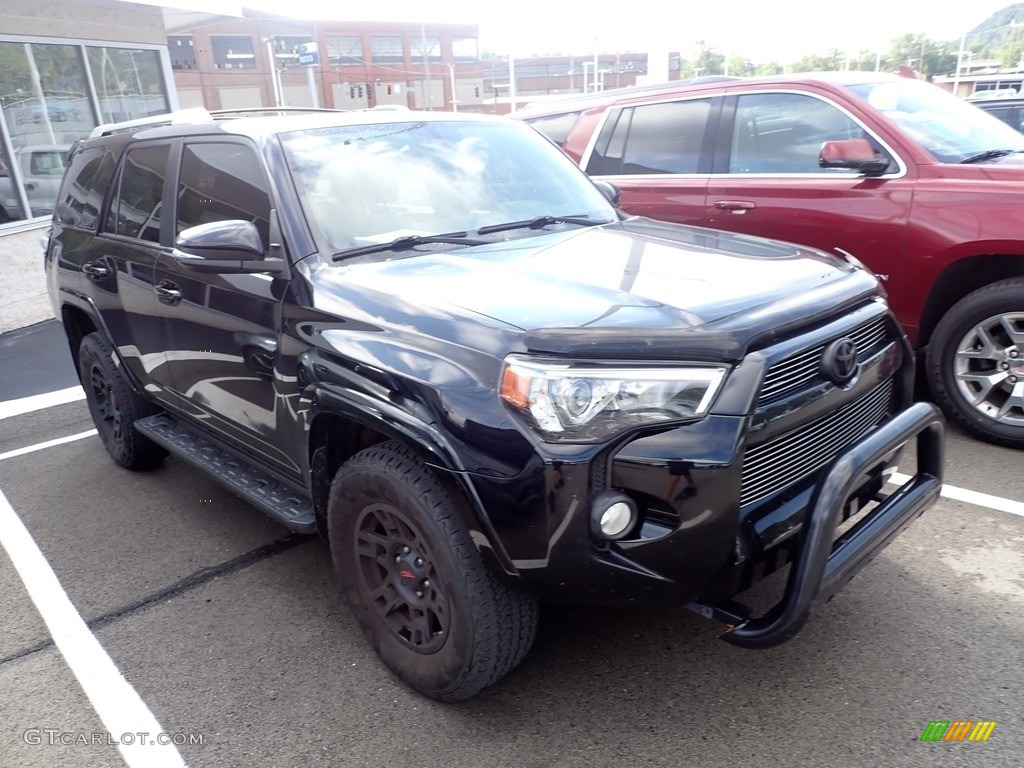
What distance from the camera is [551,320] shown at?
2.31m

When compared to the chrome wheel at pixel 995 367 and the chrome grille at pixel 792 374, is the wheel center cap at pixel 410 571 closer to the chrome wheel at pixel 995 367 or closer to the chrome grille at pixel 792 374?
the chrome grille at pixel 792 374

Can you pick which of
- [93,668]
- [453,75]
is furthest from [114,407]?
[453,75]

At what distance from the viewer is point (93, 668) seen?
3.04 meters

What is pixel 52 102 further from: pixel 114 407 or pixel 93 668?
pixel 93 668

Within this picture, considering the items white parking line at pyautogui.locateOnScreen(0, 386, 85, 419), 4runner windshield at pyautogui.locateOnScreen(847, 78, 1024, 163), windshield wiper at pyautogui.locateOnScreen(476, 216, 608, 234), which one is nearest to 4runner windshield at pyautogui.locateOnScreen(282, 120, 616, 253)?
windshield wiper at pyautogui.locateOnScreen(476, 216, 608, 234)

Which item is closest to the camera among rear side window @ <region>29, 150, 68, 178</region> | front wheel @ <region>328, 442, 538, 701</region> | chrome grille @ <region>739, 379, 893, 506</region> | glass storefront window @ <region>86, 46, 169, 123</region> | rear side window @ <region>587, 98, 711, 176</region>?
chrome grille @ <region>739, 379, 893, 506</region>

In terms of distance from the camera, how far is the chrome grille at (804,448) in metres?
2.27

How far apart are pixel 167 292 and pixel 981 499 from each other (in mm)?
3791

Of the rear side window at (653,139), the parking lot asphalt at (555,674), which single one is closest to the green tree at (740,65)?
the rear side window at (653,139)

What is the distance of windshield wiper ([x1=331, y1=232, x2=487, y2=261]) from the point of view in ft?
9.83

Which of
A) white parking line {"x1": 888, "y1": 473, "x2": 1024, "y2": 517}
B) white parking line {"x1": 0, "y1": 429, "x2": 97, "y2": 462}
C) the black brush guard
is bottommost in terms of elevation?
white parking line {"x1": 0, "y1": 429, "x2": 97, "y2": 462}

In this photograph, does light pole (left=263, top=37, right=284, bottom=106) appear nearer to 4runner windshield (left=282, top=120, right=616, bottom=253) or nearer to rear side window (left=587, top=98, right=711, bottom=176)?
rear side window (left=587, top=98, right=711, bottom=176)

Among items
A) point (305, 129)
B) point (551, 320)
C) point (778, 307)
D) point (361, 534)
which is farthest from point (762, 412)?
point (305, 129)

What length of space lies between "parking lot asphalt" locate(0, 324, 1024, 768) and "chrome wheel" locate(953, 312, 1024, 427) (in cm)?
55
